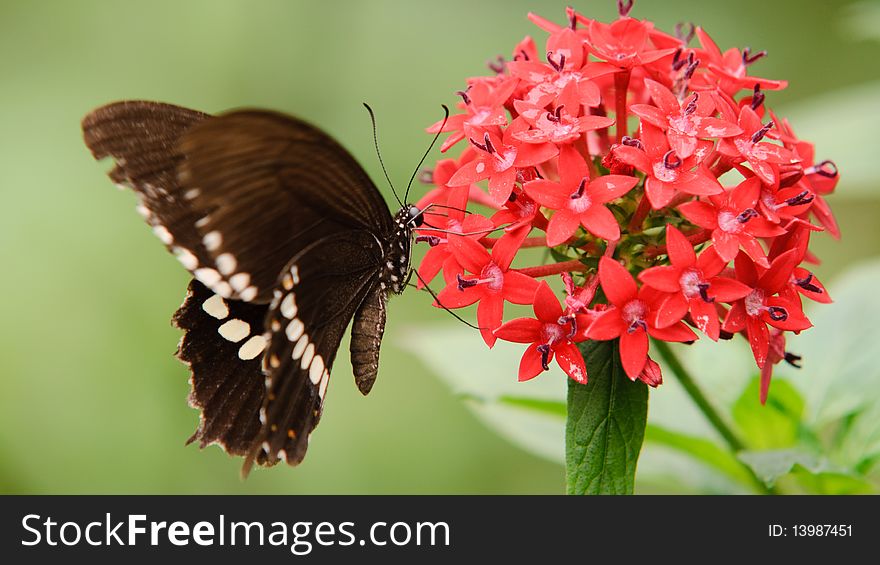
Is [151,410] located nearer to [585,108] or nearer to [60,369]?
[60,369]

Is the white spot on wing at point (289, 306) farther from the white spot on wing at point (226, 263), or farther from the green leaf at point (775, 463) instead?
the green leaf at point (775, 463)

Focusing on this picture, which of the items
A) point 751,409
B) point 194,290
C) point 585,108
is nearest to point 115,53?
point 194,290

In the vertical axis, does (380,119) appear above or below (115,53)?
below

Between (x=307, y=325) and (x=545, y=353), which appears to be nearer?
(x=545, y=353)

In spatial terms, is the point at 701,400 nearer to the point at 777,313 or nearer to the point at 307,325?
the point at 777,313

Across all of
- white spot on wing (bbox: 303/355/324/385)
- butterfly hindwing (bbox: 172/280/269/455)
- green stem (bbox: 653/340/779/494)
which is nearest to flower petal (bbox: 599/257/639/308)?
green stem (bbox: 653/340/779/494)

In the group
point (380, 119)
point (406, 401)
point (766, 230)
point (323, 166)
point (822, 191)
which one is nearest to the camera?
point (766, 230)

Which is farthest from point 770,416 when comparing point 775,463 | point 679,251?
point 679,251
